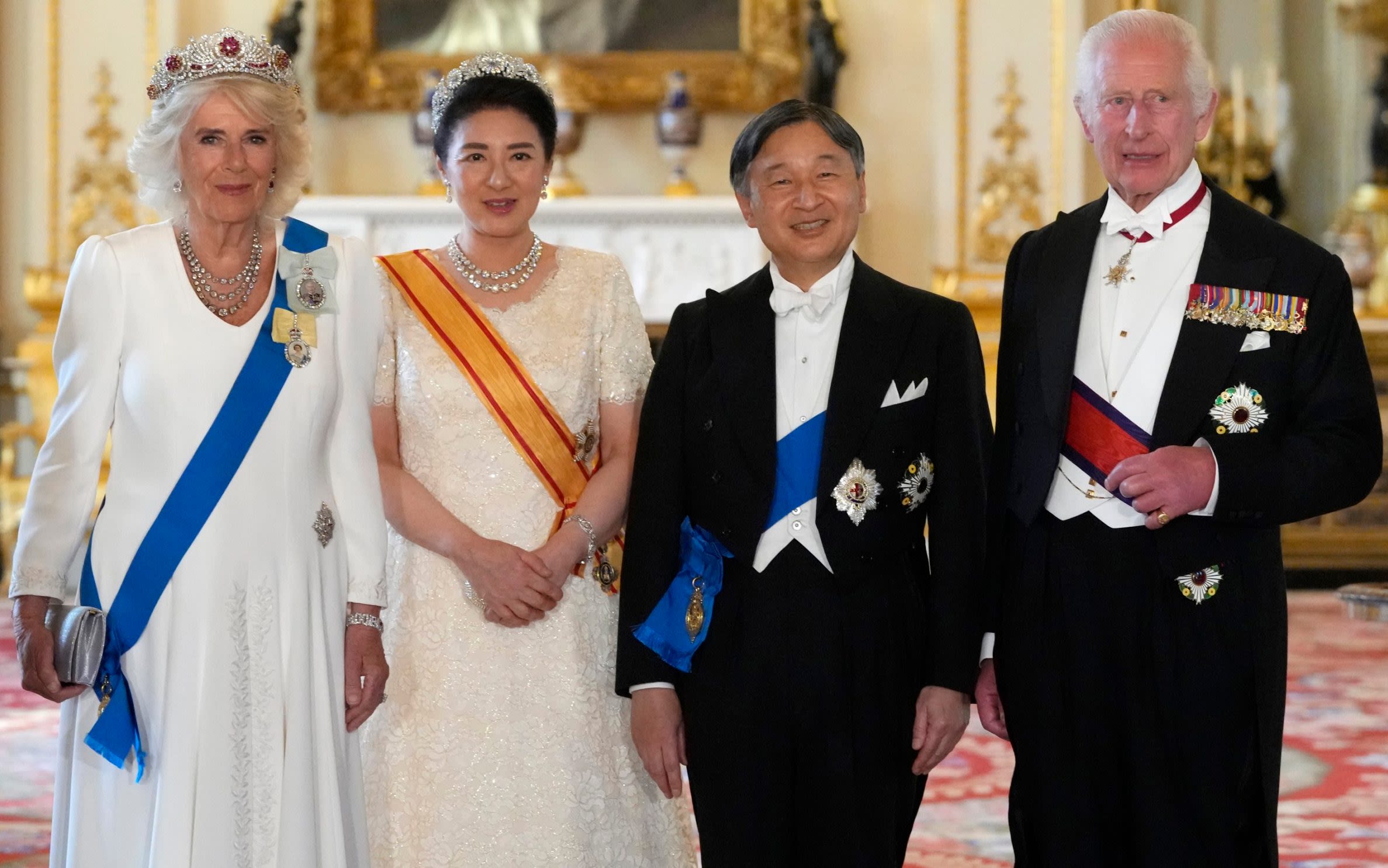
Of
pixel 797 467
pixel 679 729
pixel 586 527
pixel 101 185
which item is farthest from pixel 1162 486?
pixel 101 185

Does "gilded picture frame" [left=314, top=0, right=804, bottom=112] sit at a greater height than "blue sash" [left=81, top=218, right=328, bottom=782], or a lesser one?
greater

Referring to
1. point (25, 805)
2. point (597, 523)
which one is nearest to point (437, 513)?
point (597, 523)

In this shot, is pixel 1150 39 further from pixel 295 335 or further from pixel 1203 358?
pixel 295 335

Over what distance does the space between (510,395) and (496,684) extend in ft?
1.49

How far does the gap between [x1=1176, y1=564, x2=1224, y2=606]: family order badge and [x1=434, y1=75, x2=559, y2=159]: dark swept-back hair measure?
3.91 feet

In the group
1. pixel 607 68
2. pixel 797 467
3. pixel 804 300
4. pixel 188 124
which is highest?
pixel 607 68

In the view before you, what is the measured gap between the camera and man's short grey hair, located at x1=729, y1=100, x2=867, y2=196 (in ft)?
6.85

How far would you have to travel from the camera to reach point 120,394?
6.42 feet

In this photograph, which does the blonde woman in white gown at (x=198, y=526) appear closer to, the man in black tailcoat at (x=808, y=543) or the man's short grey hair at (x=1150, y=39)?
the man in black tailcoat at (x=808, y=543)

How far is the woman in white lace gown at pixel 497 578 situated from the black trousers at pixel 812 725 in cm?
41

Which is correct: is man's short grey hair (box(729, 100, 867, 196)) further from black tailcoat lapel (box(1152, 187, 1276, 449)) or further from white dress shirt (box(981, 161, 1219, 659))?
black tailcoat lapel (box(1152, 187, 1276, 449))

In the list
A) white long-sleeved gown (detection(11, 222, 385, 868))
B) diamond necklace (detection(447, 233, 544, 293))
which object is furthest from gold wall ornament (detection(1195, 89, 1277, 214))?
white long-sleeved gown (detection(11, 222, 385, 868))

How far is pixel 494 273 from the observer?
2496 millimetres

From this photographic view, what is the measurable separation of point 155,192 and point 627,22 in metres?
5.08
